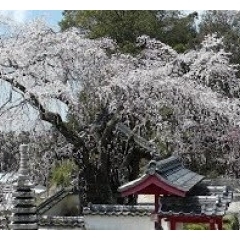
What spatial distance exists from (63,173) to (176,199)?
1.35 meters

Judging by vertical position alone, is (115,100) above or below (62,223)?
above

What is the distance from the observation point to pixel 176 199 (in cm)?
490

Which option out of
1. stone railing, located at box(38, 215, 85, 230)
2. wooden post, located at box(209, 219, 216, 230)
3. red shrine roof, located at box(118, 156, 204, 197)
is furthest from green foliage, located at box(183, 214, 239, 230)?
stone railing, located at box(38, 215, 85, 230)

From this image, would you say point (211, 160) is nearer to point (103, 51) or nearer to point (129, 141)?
point (129, 141)

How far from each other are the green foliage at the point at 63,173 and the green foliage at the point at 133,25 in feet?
3.86

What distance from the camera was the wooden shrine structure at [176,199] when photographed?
4.77 metres

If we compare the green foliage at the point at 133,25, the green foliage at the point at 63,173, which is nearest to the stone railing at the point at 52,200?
the green foliage at the point at 63,173

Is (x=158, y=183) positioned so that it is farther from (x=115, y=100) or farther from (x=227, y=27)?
(x=227, y=27)

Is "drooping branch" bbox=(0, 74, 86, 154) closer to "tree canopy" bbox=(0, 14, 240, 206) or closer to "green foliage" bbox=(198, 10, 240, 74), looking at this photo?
"tree canopy" bbox=(0, 14, 240, 206)

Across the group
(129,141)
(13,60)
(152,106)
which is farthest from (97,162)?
(13,60)

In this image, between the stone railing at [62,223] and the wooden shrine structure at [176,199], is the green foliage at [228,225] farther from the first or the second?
the stone railing at [62,223]

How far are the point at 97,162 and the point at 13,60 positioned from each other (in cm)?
118

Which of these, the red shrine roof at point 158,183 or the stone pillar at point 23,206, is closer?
the stone pillar at point 23,206

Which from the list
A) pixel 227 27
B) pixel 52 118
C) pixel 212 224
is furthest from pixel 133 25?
pixel 212 224
